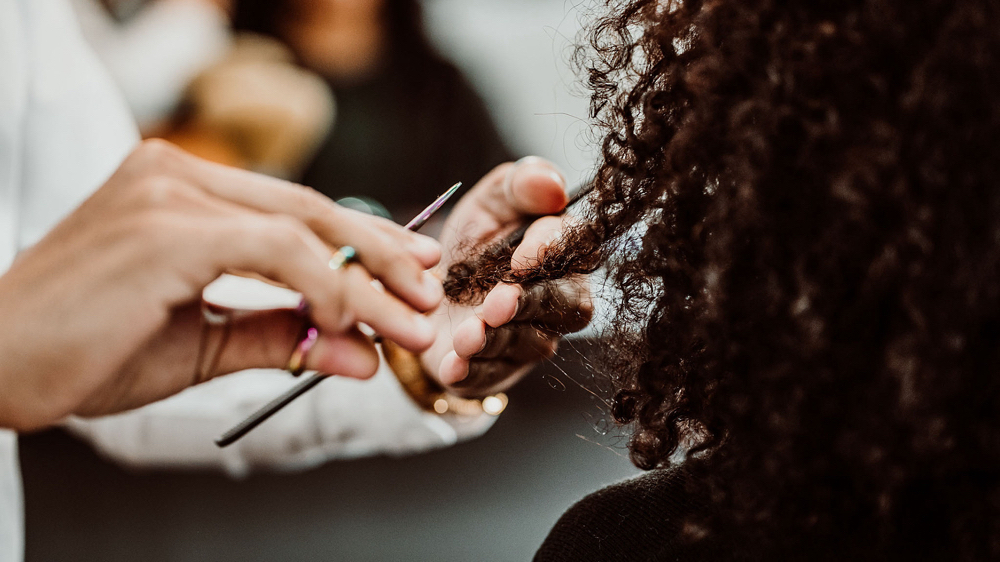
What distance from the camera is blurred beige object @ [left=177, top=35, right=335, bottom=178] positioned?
1172 mm

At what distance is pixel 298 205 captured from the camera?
1.14 feet

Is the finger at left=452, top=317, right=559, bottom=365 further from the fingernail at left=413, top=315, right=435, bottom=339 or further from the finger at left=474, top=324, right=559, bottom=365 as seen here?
the fingernail at left=413, top=315, right=435, bottom=339

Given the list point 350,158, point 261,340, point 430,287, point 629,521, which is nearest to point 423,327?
point 430,287

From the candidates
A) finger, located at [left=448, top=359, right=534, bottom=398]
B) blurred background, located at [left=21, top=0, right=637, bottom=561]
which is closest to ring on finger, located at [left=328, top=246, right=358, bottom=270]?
Result: finger, located at [left=448, top=359, right=534, bottom=398]

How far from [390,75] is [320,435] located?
0.74m

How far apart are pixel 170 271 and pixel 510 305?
0.23 meters

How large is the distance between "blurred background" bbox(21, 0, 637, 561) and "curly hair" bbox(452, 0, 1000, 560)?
790 millimetres

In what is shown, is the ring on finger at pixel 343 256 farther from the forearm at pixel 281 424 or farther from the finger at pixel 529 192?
the forearm at pixel 281 424

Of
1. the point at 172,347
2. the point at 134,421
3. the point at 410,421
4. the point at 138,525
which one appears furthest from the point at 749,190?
the point at 138,525

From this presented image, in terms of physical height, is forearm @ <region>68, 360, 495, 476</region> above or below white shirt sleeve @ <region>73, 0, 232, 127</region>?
below

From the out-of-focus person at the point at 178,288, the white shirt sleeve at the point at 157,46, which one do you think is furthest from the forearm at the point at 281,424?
the white shirt sleeve at the point at 157,46

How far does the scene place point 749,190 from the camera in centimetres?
A: 31

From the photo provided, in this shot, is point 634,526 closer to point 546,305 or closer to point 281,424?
point 546,305

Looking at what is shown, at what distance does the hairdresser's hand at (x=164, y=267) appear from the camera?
328 mm
